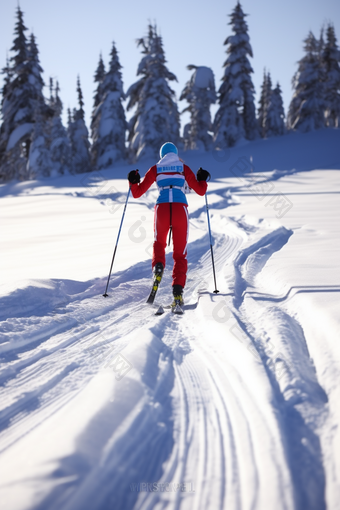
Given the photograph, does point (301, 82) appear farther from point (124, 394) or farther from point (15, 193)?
point (124, 394)

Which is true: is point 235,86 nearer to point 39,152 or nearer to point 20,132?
point 39,152

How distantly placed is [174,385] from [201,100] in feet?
109

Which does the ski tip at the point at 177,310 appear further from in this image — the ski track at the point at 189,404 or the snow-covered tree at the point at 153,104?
the snow-covered tree at the point at 153,104

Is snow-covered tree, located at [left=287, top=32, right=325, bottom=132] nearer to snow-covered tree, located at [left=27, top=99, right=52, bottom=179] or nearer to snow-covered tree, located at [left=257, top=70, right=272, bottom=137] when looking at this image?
snow-covered tree, located at [left=257, top=70, right=272, bottom=137]

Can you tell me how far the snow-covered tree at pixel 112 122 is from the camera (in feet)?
98.5

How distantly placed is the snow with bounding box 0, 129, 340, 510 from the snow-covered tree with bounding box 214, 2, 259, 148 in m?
25.7

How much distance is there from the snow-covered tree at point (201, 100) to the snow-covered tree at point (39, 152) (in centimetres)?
1298

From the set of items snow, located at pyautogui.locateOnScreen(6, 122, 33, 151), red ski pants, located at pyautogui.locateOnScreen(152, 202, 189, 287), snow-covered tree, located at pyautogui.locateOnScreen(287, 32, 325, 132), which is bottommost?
red ski pants, located at pyautogui.locateOnScreen(152, 202, 189, 287)

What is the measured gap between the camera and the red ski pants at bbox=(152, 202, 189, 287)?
4.21 metres

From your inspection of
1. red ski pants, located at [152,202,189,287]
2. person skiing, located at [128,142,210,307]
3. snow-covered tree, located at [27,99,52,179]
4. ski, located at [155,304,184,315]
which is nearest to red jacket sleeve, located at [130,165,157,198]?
person skiing, located at [128,142,210,307]

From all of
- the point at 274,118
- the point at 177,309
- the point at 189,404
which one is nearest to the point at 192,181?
the point at 177,309

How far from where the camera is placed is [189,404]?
198 cm

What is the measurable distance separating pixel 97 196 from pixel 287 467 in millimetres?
15129

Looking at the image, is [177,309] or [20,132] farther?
[20,132]
